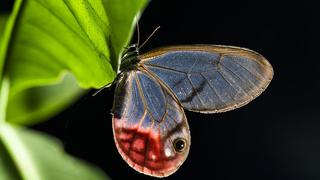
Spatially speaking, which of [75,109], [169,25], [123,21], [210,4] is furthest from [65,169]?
[210,4]

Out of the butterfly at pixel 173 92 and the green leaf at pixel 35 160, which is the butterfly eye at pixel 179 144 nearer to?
the butterfly at pixel 173 92

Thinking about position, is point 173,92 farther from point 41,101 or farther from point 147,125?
point 41,101

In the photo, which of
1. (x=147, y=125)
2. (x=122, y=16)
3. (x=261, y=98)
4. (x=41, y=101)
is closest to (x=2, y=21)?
(x=41, y=101)

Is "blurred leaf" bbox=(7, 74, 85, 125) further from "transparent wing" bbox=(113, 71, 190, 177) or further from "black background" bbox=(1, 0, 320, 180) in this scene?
"black background" bbox=(1, 0, 320, 180)

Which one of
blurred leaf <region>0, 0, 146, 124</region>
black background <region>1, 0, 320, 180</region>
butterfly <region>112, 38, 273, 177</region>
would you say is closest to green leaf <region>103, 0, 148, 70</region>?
blurred leaf <region>0, 0, 146, 124</region>

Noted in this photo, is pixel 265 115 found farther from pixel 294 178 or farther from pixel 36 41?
pixel 36 41
